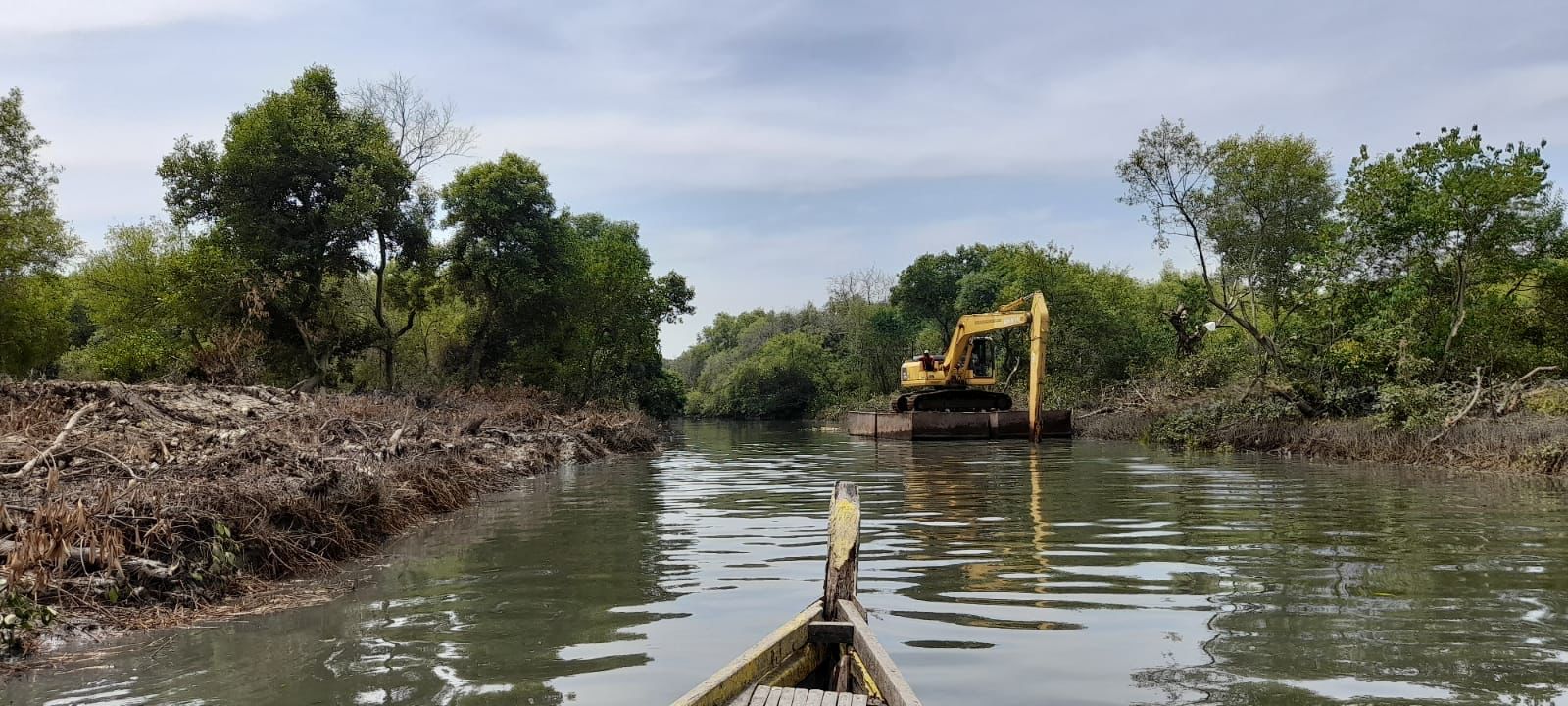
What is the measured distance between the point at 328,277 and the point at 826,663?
3556 cm

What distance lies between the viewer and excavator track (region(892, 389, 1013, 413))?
118ft

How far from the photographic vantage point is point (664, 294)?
160ft

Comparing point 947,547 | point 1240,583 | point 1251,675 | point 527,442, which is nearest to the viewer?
point 1251,675

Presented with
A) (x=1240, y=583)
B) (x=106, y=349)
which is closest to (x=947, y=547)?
(x=1240, y=583)

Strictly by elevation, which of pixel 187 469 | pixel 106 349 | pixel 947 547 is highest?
pixel 106 349

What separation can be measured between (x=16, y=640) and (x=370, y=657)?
2102 mm

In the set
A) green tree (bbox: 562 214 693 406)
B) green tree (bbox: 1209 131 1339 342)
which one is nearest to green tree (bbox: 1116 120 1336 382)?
green tree (bbox: 1209 131 1339 342)

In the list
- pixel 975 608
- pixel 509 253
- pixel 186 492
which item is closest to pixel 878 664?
pixel 975 608

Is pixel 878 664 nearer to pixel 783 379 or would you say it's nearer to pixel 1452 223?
pixel 1452 223

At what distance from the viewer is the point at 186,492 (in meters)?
8.56

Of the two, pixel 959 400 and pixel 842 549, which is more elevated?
pixel 959 400

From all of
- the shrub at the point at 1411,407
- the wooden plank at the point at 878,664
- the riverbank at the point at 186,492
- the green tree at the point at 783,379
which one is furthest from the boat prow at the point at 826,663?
the green tree at the point at 783,379

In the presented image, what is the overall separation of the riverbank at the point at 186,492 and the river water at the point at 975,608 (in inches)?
24.2

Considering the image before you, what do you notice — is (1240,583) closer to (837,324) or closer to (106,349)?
(106,349)
